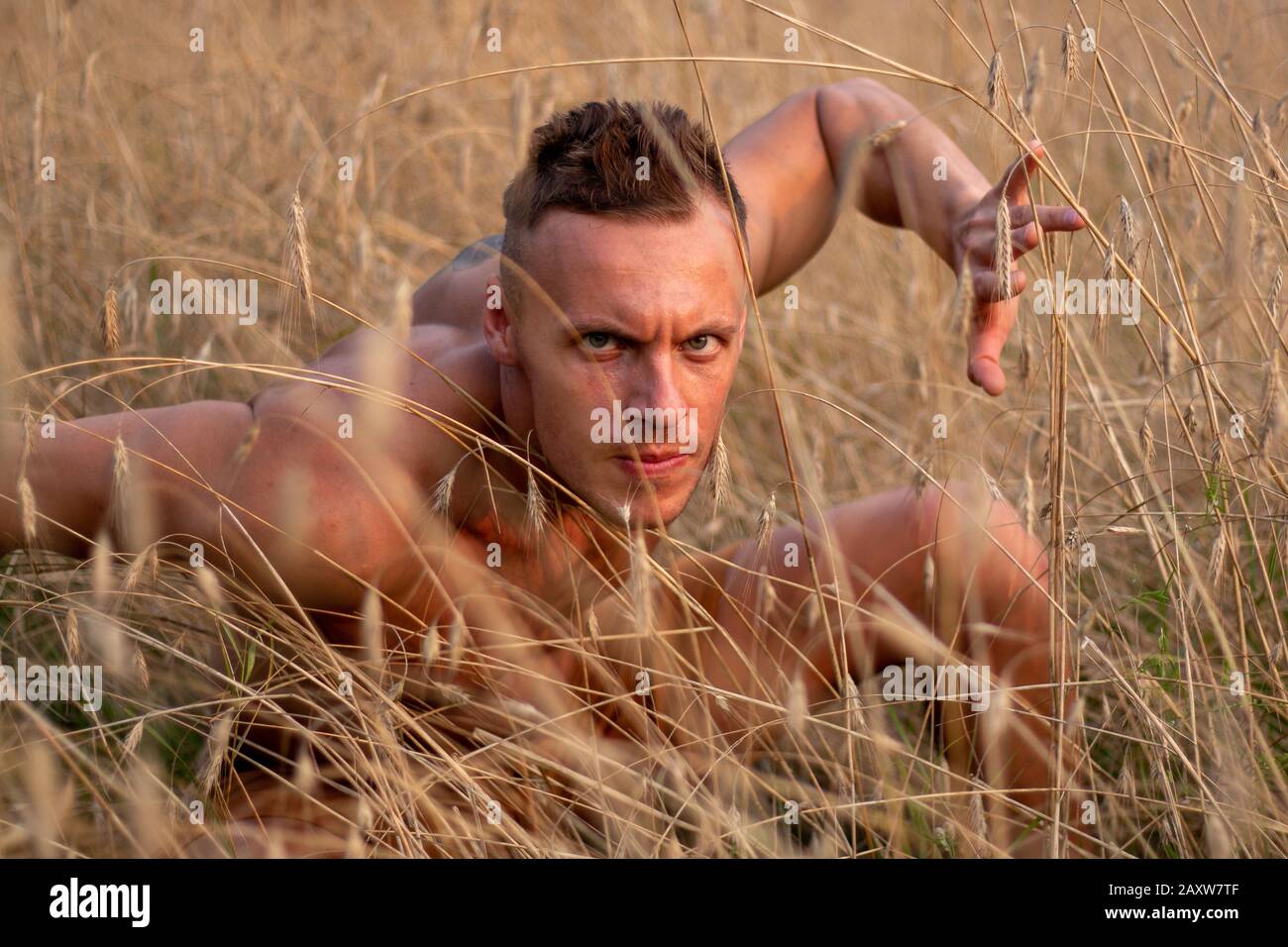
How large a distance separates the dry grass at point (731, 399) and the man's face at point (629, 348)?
194 millimetres

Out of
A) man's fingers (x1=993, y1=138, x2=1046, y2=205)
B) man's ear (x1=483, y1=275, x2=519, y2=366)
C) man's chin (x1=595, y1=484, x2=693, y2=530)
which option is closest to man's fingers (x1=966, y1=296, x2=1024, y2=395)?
man's fingers (x1=993, y1=138, x2=1046, y2=205)

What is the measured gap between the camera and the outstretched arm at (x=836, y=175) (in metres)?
2.38

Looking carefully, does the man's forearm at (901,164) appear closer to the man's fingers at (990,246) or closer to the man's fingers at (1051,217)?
the man's fingers at (990,246)

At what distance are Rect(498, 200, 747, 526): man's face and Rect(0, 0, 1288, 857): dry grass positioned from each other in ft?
0.63

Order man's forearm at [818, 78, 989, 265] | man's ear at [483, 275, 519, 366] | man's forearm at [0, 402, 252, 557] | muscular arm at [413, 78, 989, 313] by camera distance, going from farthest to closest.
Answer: muscular arm at [413, 78, 989, 313], man's forearm at [818, 78, 989, 265], man's ear at [483, 275, 519, 366], man's forearm at [0, 402, 252, 557]

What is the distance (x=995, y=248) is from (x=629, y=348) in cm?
60

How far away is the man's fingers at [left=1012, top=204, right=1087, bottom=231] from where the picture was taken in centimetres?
177

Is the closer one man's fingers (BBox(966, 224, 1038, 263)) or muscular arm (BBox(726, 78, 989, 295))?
man's fingers (BBox(966, 224, 1038, 263))

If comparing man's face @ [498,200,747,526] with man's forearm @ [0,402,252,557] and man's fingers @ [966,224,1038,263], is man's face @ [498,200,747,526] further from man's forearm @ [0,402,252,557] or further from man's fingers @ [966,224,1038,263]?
man's forearm @ [0,402,252,557]

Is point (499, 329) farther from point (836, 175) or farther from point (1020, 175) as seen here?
point (836, 175)

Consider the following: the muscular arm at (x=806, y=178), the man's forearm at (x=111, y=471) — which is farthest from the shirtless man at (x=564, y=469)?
the muscular arm at (x=806, y=178)
